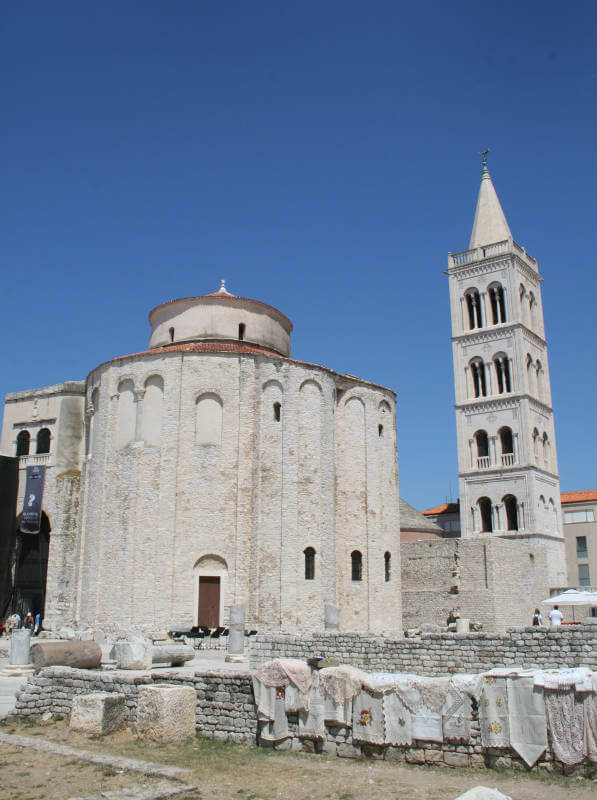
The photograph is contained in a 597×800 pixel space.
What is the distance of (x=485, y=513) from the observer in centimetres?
4375

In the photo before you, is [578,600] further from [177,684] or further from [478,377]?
[478,377]

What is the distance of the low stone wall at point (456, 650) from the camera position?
45.7ft

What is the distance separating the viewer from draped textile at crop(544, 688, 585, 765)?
7676mm

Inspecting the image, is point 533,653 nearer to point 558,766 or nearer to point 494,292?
point 558,766

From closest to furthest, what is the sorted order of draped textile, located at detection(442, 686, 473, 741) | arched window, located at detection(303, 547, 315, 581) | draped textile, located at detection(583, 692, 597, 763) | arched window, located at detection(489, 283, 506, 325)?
draped textile, located at detection(583, 692, 597, 763) < draped textile, located at detection(442, 686, 473, 741) < arched window, located at detection(303, 547, 315, 581) < arched window, located at detection(489, 283, 506, 325)

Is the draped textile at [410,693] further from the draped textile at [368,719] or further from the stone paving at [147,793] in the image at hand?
the stone paving at [147,793]

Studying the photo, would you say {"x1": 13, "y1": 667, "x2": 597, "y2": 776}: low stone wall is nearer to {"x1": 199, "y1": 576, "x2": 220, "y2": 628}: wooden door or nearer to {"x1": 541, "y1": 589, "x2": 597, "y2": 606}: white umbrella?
{"x1": 199, "y1": 576, "x2": 220, "y2": 628}: wooden door

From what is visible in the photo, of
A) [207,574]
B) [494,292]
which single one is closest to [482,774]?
[207,574]

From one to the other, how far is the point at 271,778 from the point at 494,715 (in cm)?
255

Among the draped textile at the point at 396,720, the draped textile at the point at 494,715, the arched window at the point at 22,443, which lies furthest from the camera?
the arched window at the point at 22,443

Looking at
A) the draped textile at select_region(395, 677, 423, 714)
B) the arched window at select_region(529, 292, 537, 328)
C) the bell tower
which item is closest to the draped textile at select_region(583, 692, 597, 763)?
the draped textile at select_region(395, 677, 423, 714)

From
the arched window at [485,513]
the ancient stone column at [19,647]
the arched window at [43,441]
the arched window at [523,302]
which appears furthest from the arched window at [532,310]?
the ancient stone column at [19,647]

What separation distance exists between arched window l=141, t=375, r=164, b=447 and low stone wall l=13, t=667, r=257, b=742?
46.0ft

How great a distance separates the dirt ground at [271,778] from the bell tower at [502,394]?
1372 inches
